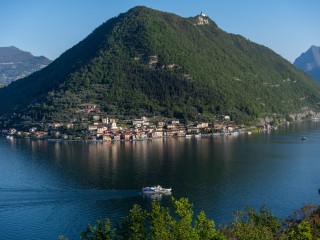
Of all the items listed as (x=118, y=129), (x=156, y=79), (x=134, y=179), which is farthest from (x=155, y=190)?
(x=156, y=79)

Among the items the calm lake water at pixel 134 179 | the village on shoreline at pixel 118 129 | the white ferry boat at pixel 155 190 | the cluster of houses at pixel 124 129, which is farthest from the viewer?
the village on shoreline at pixel 118 129

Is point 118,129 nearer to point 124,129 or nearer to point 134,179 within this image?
point 124,129

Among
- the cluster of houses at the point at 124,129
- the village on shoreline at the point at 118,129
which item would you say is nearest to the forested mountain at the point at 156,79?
the village on shoreline at the point at 118,129

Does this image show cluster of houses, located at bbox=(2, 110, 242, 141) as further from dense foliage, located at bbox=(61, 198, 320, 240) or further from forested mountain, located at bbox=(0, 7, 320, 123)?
dense foliage, located at bbox=(61, 198, 320, 240)

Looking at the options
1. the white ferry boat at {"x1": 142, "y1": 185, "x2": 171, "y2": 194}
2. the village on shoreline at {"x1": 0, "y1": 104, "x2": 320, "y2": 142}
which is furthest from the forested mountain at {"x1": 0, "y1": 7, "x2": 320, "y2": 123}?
the white ferry boat at {"x1": 142, "y1": 185, "x2": 171, "y2": 194}

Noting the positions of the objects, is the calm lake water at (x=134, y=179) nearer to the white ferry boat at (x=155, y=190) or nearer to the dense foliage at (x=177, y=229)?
the white ferry boat at (x=155, y=190)

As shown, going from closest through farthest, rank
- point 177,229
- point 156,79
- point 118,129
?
1. point 177,229
2. point 118,129
3. point 156,79
